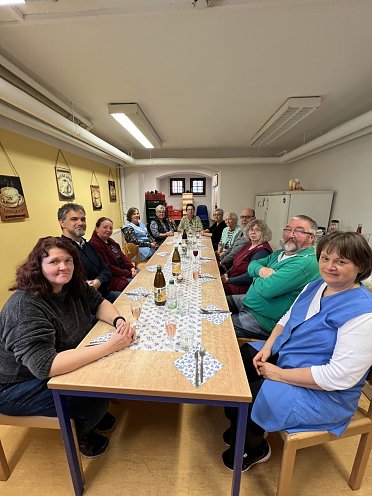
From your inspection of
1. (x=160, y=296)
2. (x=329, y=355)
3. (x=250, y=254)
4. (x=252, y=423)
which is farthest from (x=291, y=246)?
(x=252, y=423)

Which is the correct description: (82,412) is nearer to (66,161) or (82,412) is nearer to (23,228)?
(23,228)

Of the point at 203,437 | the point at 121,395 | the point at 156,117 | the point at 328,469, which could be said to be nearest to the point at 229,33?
the point at 156,117

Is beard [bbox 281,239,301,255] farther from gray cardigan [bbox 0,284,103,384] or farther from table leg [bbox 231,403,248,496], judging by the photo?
gray cardigan [bbox 0,284,103,384]

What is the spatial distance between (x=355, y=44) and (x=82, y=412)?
305 centimetres

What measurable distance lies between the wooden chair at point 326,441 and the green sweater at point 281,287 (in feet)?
2.00

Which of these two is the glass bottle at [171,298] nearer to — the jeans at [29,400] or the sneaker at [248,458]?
the jeans at [29,400]

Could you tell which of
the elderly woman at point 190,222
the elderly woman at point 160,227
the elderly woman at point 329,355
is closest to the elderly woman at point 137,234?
the elderly woman at point 160,227

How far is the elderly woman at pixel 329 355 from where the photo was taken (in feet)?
3.07

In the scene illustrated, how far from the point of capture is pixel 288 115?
3088mm

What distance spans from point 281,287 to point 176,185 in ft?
31.4

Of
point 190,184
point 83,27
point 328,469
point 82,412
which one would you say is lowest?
point 328,469

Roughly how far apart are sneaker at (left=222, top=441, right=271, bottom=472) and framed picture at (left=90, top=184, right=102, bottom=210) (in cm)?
449

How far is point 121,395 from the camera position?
0.98 m

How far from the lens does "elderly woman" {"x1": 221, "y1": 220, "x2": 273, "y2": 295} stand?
7.82 feet
